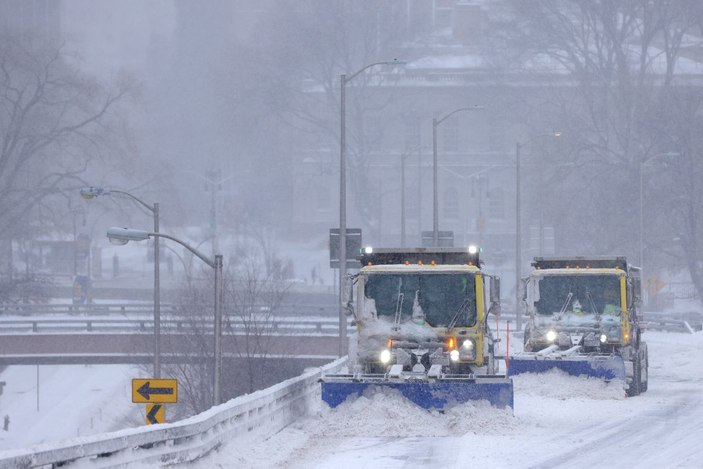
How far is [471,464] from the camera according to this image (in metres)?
18.1

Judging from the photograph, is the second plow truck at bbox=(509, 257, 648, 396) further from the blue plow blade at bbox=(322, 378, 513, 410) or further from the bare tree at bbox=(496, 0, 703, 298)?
the bare tree at bbox=(496, 0, 703, 298)

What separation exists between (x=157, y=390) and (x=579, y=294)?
9660 mm

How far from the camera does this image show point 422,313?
23500mm

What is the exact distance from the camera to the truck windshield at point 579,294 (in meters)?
29.4

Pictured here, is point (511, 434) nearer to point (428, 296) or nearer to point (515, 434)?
point (515, 434)

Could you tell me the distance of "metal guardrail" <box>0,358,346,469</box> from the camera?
14.0m

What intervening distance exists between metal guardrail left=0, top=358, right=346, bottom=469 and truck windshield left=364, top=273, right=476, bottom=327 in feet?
6.26

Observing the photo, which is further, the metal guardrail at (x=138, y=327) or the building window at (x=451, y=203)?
the building window at (x=451, y=203)

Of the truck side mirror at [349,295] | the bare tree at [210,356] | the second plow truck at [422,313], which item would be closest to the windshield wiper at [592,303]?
the second plow truck at [422,313]

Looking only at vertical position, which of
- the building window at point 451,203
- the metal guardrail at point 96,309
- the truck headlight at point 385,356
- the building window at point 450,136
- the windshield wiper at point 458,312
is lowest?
the truck headlight at point 385,356

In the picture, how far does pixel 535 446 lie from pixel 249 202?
295 ft

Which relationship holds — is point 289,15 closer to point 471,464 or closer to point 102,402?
point 102,402

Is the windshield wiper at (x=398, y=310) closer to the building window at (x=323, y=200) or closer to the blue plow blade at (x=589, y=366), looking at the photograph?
the blue plow blade at (x=589, y=366)

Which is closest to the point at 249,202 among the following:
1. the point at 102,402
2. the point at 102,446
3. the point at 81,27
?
the point at 102,402
